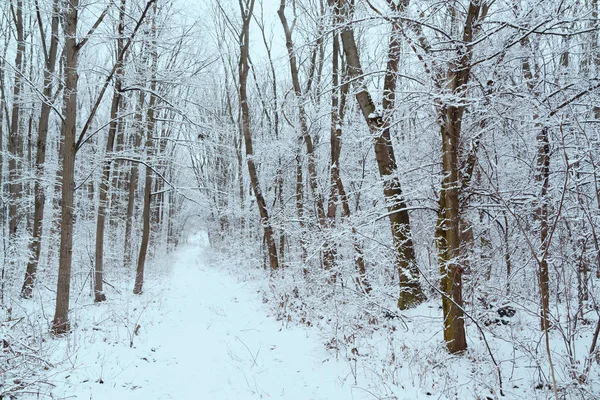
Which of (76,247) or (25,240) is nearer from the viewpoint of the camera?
(25,240)

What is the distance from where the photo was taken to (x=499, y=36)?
3941mm

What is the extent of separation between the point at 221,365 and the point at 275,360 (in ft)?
2.53

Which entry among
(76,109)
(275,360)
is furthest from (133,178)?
(275,360)

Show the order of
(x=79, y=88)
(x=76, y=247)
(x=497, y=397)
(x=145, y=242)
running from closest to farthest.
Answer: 1. (x=497, y=397)
2. (x=79, y=88)
3. (x=145, y=242)
4. (x=76, y=247)

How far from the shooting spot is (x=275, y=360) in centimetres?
507

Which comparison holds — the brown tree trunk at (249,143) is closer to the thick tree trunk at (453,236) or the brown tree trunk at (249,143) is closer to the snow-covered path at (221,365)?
the snow-covered path at (221,365)

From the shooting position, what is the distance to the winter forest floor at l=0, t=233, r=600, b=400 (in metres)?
3.62

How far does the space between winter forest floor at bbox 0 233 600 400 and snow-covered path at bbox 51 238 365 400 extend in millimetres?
16

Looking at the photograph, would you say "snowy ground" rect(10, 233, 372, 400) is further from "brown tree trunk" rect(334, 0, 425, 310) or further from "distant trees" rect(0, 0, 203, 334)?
"brown tree trunk" rect(334, 0, 425, 310)

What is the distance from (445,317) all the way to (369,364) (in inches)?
44.2

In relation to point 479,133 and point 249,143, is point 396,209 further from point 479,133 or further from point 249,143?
point 249,143

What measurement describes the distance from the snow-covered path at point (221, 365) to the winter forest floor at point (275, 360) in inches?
0.6

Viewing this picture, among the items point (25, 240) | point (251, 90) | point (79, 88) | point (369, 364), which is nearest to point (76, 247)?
point (25, 240)

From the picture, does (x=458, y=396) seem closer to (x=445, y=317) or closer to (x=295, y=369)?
(x=445, y=317)
